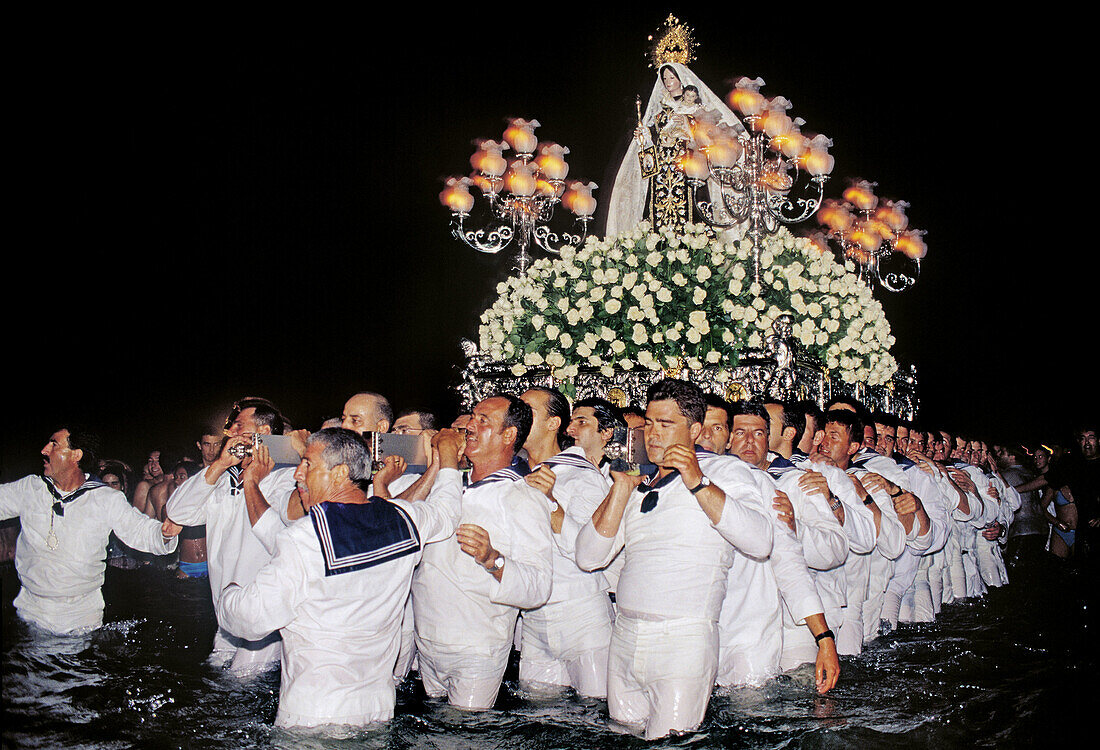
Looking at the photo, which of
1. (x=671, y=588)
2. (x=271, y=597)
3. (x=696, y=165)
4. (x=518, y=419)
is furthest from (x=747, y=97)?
(x=271, y=597)

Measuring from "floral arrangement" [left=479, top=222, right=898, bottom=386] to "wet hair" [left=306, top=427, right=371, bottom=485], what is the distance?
10.9ft

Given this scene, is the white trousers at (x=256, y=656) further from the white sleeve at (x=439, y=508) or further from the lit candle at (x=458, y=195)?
the lit candle at (x=458, y=195)

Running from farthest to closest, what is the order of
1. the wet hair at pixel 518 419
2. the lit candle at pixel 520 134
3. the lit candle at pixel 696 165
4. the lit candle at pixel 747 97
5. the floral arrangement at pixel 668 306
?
the lit candle at pixel 520 134, the lit candle at pixel 747 97, the lit candle at pixel 696 165, the floral arrangement at pixel 668 306, the wet hair at pixel 518 419

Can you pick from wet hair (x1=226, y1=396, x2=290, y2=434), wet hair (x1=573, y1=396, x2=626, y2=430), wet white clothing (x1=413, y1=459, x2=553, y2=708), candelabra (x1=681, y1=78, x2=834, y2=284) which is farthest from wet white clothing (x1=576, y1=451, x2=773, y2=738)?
candelabra (x1=681, y1=78, x2=834, y2=284)

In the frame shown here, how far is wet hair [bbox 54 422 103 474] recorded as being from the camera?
5.34 m

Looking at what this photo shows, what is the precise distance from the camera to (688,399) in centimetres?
400

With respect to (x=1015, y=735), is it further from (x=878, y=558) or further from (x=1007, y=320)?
(x=1007, y=320)

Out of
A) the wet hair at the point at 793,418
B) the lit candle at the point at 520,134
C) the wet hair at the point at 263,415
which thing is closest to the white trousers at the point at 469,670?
the wet hair at the point at 263,415

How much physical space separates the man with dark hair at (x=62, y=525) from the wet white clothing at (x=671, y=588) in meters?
2.92

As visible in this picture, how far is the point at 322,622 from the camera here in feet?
11.2

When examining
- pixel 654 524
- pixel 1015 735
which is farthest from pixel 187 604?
pixel 1015 735

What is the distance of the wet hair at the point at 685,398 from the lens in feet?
13.1

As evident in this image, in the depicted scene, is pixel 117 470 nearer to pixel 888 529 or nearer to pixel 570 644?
pixel 570 644

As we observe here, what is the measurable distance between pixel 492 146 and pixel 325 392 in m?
4.05
